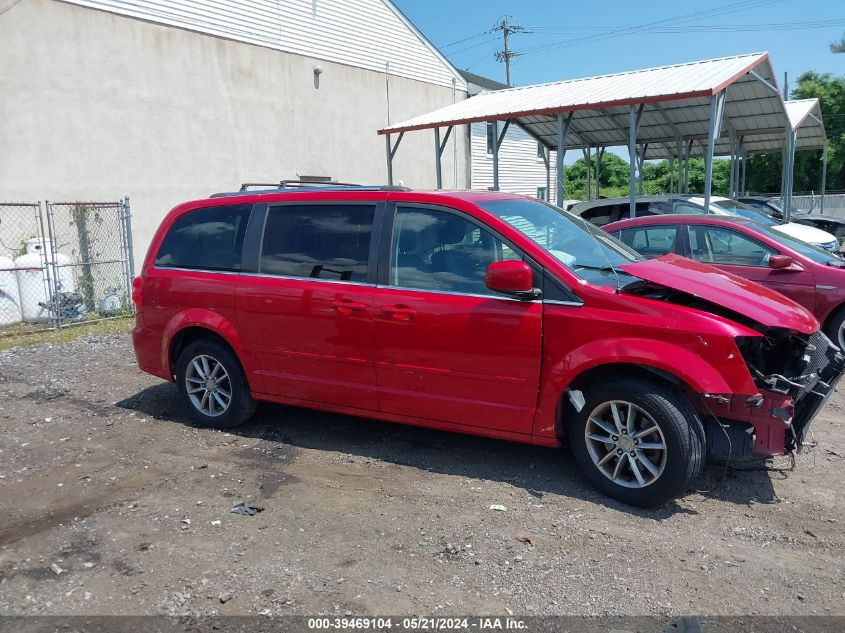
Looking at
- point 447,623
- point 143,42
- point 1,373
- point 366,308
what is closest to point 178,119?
point 143,42

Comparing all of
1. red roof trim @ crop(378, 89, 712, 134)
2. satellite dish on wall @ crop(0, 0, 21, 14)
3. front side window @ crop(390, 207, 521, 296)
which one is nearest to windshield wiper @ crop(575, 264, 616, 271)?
front side window @ crop(390, 207, 521, 296)

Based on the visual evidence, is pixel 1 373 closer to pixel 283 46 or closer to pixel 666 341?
pixel 666 341

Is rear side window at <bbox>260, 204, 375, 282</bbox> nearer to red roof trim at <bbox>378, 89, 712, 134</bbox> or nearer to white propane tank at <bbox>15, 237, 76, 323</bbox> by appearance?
white propane tank at <bbox>15, 237, 76, 323</bbox>

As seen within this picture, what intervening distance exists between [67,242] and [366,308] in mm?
9883

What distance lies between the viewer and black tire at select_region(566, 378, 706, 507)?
3744 mm

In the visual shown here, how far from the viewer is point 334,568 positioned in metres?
3.35

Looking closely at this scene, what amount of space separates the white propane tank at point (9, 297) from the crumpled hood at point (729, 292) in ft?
34.1

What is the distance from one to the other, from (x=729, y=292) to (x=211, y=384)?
3982 millimetres

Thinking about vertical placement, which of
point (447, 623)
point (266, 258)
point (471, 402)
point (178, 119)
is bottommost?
point (447, 623)

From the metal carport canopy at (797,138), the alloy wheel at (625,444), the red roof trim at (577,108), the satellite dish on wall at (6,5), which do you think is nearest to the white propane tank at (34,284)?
the satellite dish on wall at (6,5)

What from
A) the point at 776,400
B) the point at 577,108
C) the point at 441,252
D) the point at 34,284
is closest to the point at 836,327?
the point at 776,400

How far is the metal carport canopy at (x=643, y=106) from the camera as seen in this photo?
11.4 m

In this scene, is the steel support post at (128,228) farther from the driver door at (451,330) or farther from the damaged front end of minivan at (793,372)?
the damaged front end of minivan at (793,372)

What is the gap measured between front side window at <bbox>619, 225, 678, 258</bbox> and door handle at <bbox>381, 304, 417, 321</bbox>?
4465 mm
